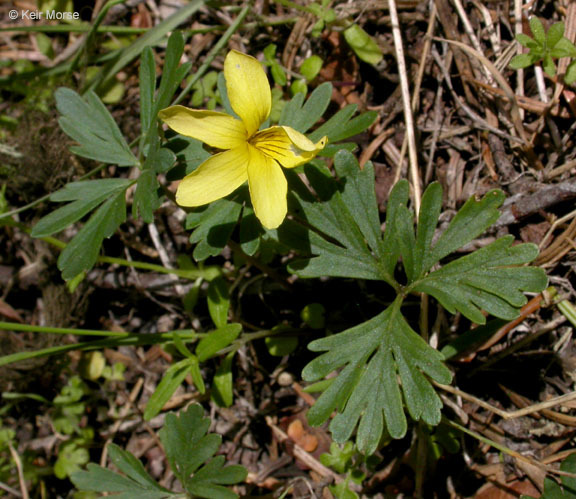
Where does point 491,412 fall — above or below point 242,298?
below

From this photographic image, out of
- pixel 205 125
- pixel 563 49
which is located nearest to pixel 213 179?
pixel 205 125

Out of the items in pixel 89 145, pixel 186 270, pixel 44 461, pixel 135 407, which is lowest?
pixel 44 461

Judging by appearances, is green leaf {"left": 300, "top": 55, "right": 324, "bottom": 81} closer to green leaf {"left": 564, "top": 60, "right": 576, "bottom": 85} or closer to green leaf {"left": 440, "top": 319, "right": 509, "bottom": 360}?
green leaf {"left": 564, "top": 60, "right": 576, "bottom": 85}

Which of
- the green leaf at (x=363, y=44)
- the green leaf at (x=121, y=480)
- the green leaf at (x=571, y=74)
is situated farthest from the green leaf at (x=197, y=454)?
the green leaf at (x=571, y=74)

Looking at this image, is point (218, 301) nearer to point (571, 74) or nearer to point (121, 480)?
point (121, 480)

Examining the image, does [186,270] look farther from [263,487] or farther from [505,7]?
[505,7]

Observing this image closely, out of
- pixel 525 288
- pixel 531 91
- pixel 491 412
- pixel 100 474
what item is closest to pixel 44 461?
pixel 100 474
